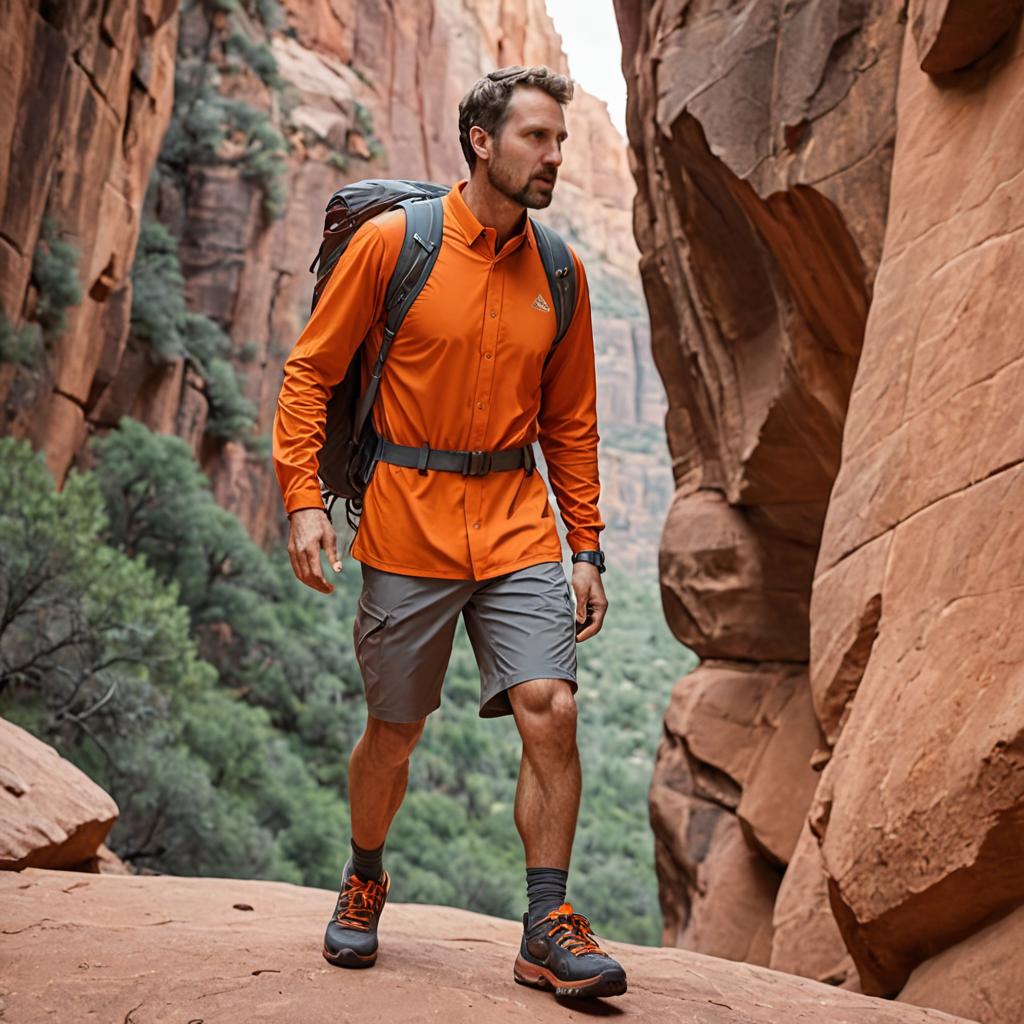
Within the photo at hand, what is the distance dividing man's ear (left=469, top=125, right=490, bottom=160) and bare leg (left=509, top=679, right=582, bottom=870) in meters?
1.45

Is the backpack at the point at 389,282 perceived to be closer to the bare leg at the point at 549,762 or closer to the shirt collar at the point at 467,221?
the shirt collar at the point at 467,221

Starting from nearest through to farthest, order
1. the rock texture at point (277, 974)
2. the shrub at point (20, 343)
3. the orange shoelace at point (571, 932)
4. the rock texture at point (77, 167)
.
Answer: the rock texture at point (277, 974) → the orange shoelace at point (571, 932) → the rock texture at point (77, 167) → the shrub at point (20, 343)

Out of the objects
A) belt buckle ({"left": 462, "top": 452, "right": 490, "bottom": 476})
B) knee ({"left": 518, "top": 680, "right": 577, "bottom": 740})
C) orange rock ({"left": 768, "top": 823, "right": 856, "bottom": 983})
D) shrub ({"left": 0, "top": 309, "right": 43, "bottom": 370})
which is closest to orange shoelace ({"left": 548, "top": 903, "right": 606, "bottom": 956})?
knee ({"left": 518, "top": 680, "right": 577, "bottom": 740})

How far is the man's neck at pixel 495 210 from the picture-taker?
3.50 m

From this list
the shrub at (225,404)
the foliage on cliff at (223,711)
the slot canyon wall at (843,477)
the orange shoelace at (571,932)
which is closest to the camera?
the orange shoelace at (571,932)

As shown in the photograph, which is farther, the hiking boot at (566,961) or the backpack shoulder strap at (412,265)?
the backpack shoulder strap at (412,265)

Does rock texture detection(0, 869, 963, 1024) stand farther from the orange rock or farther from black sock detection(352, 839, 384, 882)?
the orange rock

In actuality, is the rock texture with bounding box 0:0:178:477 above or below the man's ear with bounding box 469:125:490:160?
above

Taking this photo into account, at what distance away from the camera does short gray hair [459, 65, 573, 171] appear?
3.45m

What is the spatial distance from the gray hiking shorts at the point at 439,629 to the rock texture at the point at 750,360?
415 cm

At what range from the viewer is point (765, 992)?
12.6ft

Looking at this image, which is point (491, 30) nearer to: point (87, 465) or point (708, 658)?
point (87, 465)

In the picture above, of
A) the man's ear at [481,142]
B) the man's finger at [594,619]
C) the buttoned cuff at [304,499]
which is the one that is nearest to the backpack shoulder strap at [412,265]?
the man's ear at [481,142]

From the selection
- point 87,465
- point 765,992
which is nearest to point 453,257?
point 765,992
